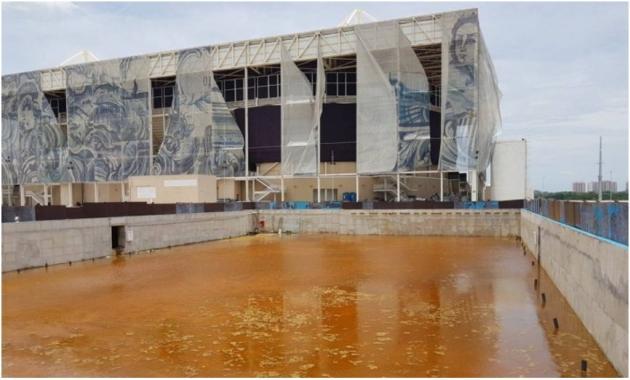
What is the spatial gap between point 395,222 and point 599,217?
31.7 metres

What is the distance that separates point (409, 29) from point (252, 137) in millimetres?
21735

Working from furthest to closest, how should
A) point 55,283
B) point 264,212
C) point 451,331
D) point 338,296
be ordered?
point 264,212 → point 55,283 → point 338,296 → point 451,331

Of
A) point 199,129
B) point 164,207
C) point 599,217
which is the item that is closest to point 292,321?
point 599,217

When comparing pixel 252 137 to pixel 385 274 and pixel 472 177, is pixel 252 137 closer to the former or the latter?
pixel 472 177

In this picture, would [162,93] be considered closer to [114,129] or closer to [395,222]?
[114,129]

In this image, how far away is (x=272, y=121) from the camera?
193 feet

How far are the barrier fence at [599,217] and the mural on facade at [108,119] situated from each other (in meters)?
51.7

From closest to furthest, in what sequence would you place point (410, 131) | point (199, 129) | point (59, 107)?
point (410, 131) → point (199, 129) → point (59, 107)

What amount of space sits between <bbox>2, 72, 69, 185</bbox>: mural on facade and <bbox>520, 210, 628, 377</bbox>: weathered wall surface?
2441 inches

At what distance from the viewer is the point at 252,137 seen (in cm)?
6003

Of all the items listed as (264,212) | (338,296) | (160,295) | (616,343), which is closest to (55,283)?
(160,295)

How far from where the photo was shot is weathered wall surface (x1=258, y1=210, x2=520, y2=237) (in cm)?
4094

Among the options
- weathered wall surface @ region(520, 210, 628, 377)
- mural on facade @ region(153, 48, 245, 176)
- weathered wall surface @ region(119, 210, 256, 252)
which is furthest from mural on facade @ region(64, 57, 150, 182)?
weathered wall surface @ region(520, 210, 628, 377)

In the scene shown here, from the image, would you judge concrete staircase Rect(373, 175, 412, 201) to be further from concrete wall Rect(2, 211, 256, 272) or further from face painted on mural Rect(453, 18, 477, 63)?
concrete wall Rect(2, 211, 256, 272)
